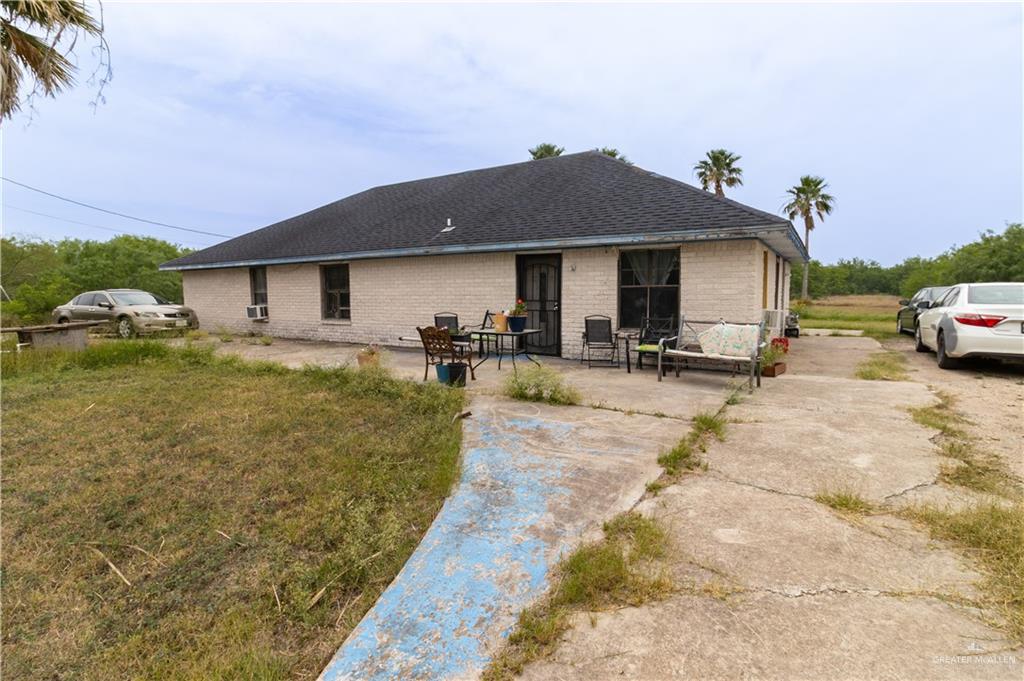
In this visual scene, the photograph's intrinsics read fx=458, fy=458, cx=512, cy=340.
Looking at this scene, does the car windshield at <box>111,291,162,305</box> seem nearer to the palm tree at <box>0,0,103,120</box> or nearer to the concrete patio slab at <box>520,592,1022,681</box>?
the palm tree at <box>0,0,103,120</box>

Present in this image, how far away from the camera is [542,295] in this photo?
33.5 feet

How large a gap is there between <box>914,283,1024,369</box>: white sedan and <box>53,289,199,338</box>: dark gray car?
18.9 m

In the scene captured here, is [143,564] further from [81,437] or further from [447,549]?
[81,437]

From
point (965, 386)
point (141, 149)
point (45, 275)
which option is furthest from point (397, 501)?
point (45, 275)

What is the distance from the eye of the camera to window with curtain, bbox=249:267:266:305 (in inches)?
593

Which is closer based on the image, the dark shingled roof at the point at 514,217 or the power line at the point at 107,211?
the dark shingled roof at the point at 514,217

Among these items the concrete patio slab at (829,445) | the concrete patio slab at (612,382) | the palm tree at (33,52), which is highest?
the palm tree at (33,52)

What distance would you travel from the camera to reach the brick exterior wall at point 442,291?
816 cm

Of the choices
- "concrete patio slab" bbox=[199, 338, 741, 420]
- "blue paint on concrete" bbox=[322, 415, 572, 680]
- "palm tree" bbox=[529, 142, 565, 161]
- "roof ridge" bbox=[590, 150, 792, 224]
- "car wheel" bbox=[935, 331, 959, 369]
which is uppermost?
"palm tree" bbox=[529, 142, 565, 161]

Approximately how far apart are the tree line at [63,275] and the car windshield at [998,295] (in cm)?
2803

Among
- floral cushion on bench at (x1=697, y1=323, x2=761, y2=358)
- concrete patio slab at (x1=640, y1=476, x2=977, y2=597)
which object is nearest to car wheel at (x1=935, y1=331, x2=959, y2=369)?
floral cushion on bench at (x1=697, y1=323, x2=761, y2=358)

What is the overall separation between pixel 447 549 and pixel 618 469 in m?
1.53

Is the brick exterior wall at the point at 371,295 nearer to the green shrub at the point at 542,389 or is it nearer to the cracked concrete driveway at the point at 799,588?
the green shrub at the point at 542,389

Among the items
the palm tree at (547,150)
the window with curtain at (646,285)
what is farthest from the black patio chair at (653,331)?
the palm tree at (547,150)
